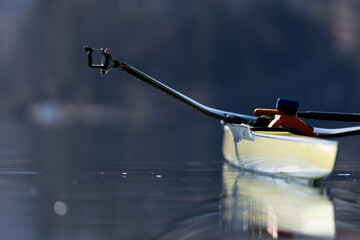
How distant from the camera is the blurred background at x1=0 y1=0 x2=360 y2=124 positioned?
119m

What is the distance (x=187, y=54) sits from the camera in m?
131

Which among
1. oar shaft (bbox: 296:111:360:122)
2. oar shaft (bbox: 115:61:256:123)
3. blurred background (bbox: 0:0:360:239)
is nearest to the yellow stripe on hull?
oar shaft (bbox: 115:61:256:123)

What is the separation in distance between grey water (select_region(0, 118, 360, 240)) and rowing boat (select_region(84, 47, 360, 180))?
0.33 meters

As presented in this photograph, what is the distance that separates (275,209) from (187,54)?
12173cm

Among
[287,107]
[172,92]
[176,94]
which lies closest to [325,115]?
[287,107]

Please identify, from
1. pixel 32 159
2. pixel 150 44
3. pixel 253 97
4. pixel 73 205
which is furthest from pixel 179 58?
pixel 73 205

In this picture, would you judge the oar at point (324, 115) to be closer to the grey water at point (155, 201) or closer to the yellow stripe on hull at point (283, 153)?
the yellow stripe on hull at point (283, 153)

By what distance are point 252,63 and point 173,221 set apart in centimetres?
12229

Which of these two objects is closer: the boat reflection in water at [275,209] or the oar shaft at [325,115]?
the boat reflection in water at [275,209]

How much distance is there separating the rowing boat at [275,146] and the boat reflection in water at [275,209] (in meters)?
0.33

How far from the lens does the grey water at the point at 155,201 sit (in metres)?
8.57

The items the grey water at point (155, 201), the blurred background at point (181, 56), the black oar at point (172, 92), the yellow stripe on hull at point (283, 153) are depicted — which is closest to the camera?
the grey water at point (155, 201)

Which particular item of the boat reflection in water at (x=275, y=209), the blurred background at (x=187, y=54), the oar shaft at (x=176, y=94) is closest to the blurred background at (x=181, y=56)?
the blurred background at (x=187, y=54)

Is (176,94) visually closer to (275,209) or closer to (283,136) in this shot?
(283,136)
